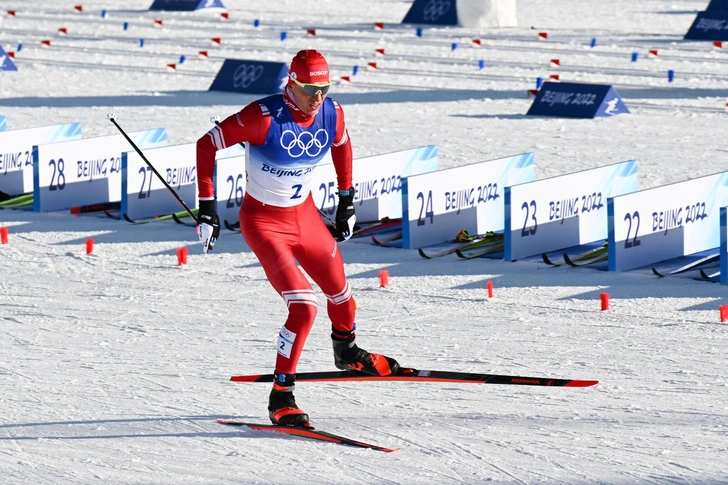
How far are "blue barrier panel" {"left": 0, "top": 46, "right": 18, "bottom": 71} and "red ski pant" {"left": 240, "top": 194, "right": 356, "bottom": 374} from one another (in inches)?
795

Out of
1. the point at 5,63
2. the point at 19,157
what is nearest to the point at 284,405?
the point at 19,157

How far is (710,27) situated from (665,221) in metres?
21.4

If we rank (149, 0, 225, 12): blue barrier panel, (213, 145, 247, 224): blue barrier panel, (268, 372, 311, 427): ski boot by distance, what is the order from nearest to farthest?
(268, 372, 311, 427): ski boot
(213, 145, 247, 224): blue barrier panel
(149, 0, 225, 12): blue barrier panel

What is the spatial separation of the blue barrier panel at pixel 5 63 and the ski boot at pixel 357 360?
793 inches

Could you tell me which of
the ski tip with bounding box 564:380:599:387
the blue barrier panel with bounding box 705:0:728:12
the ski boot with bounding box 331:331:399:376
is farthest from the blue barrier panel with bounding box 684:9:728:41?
the ski boot with bounding box 331:331:399:376

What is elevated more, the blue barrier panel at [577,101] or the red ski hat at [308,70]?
the blue barrier panel at [577,101]

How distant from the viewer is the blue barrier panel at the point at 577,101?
21.1m

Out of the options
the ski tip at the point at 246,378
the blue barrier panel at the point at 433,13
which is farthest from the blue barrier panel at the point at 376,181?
the blue barrier panel at the point at 433,13

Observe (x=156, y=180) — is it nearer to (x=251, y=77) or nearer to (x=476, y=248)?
(x=476, y=248)

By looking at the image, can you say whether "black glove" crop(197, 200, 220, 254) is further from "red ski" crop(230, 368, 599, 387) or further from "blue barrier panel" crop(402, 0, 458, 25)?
"blue barrier panel" crop(402, 0, 458, 25)

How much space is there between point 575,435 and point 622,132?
12.9m

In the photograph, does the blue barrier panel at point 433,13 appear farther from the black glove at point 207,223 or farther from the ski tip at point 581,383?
the black glove at point 207,223

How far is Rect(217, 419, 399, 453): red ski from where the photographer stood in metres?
7.10

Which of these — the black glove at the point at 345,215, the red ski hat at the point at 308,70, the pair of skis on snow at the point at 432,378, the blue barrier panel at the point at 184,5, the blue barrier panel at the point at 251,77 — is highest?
the blue barrier panel at the point at 184,5
